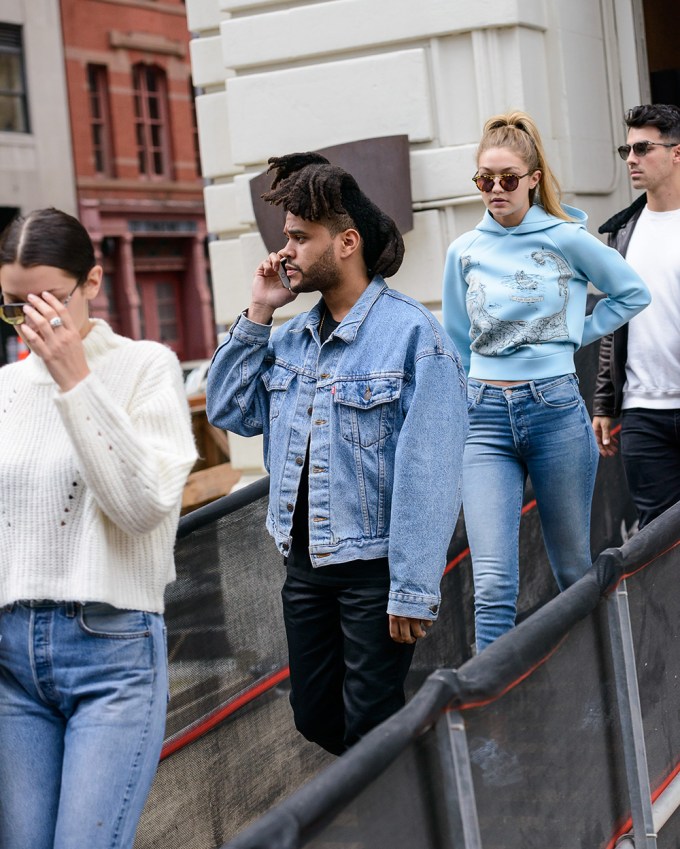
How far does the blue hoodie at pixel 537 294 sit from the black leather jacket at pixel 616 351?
0.45m

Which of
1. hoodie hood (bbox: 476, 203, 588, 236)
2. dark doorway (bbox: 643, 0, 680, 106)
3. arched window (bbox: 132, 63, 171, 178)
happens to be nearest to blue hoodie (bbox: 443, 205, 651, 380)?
hoodie hood (bbox: 476, 203, 588, 236)

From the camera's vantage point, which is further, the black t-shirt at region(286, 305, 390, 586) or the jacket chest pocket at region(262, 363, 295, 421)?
the jacket chest pocket at region(262, 363, 295, 421)

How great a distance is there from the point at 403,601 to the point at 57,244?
123cm

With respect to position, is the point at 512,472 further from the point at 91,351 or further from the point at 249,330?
the point at 91,351

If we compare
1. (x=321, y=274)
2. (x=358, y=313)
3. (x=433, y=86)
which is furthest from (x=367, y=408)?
(x=433, y=86)

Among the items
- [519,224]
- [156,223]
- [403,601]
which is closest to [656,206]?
[519,224]

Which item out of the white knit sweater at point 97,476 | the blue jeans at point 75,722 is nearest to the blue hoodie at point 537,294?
the white knit sweater at point 97,476

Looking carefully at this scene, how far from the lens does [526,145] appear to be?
14.4 feet

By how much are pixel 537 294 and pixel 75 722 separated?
2239 mm

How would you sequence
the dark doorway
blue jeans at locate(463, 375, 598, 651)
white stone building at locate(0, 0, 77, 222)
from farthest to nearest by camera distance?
white stone building at locate(0, 0, 77, 222) < the dark doorway < blue jeans at locate(463, 375, 598, 651)

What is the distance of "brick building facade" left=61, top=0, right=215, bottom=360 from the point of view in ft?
104

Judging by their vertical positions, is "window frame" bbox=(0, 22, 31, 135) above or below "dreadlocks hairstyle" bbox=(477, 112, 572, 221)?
above

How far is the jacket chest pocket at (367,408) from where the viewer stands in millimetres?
3379

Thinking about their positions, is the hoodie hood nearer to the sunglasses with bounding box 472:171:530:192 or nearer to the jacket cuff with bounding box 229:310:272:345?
the sunglasses with bounding box 472:171:530:192
